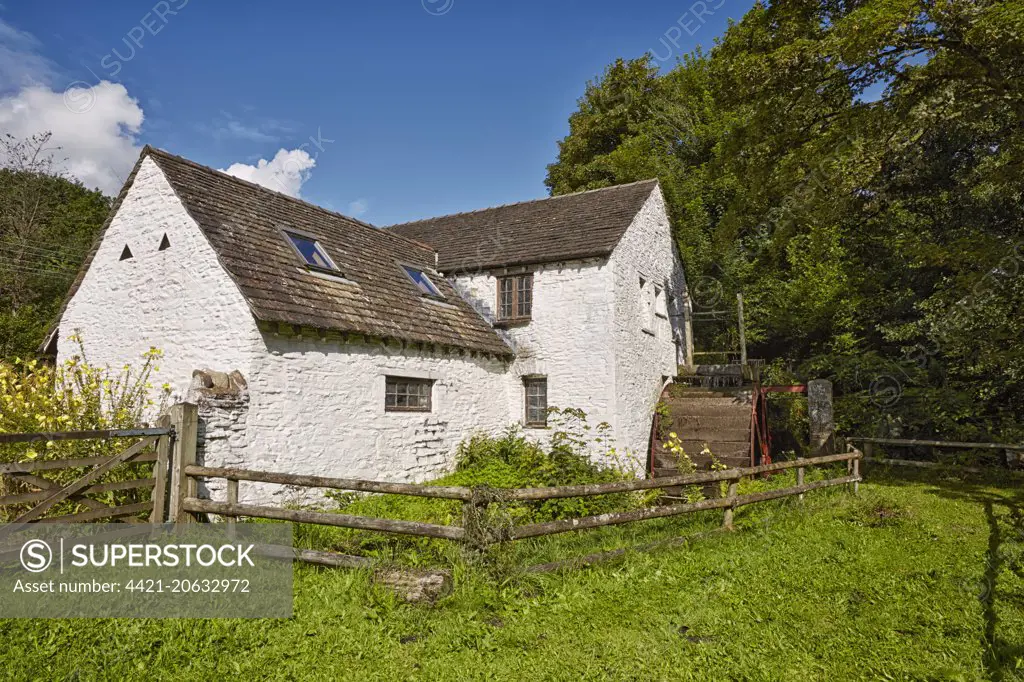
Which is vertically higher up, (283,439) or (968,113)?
(968,113)

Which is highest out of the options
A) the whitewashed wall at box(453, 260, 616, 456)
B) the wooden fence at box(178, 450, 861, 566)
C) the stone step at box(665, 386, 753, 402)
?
the whitewashed wall at box(453, 260, 616, 456)

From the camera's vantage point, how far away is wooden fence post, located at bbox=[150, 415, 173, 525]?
20.6ft

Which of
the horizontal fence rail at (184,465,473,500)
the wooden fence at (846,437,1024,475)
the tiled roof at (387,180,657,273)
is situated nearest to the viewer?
the horizontal fence rail at (184,465,473,500)

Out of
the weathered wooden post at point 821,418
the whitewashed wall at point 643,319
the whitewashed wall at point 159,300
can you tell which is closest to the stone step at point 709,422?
the whitewashed wall at point 643,319

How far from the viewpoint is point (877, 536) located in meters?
6.97

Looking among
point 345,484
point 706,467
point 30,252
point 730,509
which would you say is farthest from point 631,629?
point 30,252

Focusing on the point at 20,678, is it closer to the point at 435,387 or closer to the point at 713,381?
the point at 435,387

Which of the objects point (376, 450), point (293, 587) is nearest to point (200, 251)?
point (376, 450)

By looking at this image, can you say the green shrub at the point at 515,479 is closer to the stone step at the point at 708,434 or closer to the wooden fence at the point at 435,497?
the wooden fence at the point at 435,497

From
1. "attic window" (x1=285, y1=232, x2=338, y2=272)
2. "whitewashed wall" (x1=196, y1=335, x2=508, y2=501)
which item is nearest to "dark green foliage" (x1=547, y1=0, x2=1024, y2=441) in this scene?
"whitewashed wall" (x1=196, y1=335, x2=508, y2=501)

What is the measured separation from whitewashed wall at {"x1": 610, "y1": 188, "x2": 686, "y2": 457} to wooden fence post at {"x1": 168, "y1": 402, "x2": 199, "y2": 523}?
8215mm

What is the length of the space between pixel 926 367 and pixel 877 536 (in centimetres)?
1086

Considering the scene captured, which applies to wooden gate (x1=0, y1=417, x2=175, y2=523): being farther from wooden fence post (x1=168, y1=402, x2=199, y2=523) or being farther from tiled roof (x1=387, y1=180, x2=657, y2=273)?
tiled roof (x1=387, y1=180, x2=657, y2=273)

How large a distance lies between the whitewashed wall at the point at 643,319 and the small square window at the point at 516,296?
7.10 ft
